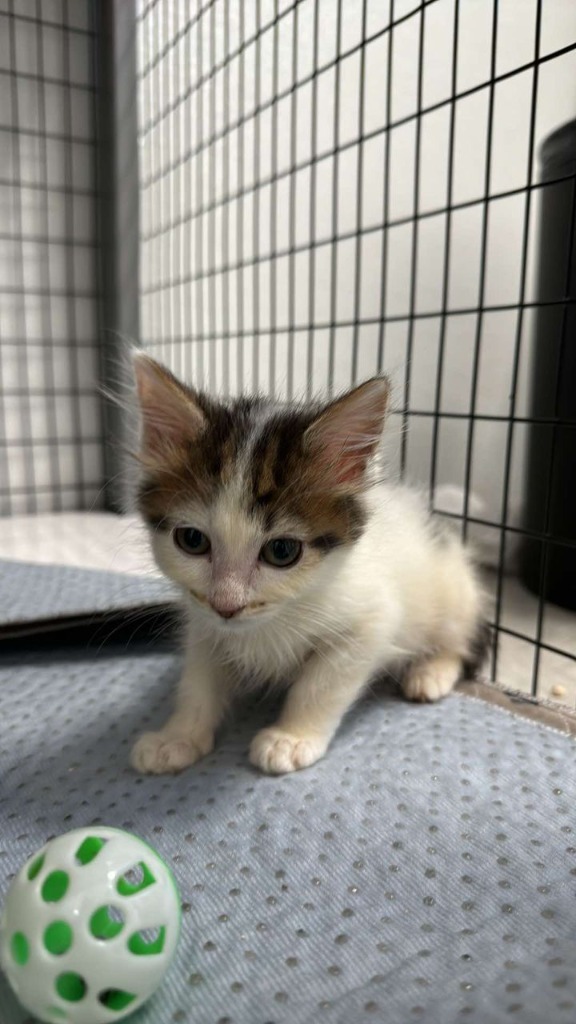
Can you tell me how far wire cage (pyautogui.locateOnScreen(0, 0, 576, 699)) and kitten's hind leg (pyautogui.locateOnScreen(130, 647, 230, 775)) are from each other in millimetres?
489

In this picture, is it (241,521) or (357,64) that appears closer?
(241,521)

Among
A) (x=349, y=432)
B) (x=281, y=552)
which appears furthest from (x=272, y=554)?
(x=349, y=432)

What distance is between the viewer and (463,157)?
6.33 ft

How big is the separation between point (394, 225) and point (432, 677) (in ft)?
3.30

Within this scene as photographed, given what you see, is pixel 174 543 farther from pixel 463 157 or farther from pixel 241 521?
pixel 463 157

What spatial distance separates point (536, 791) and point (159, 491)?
67 centimetres

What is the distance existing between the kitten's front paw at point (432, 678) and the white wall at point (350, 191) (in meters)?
0.69

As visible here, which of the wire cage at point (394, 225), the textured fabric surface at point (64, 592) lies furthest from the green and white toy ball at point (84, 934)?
the wire cage at point (394, 225)

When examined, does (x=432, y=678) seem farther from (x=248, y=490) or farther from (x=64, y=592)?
(x=64, y=592)

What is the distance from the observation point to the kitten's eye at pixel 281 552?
94 centimetres

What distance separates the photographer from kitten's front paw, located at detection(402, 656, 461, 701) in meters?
1.30

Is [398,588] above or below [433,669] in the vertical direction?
above

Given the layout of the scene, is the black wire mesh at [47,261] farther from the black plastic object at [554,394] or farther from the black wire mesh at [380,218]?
the black plastic object at [554,394]

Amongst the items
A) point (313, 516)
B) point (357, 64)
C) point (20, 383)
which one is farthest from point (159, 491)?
point (20, 383)
